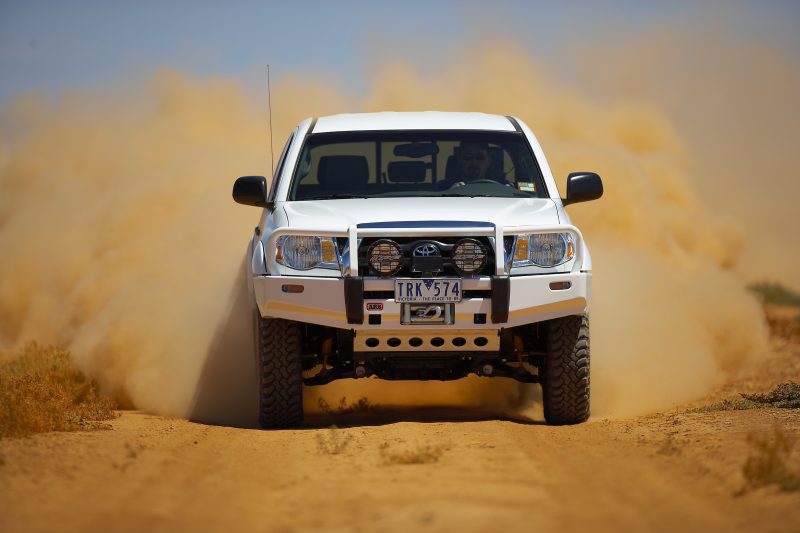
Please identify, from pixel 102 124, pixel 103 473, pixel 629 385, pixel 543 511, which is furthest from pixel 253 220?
pixel 102 124

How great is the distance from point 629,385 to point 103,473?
5.41 meters

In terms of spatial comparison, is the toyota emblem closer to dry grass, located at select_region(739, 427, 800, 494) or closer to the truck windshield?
the truck windshield

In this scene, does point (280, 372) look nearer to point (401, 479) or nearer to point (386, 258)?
point (386, 258)

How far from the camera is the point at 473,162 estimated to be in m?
9.01

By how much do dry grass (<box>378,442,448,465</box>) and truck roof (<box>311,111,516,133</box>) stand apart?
3149mm

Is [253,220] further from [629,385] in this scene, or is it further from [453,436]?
[453,436]

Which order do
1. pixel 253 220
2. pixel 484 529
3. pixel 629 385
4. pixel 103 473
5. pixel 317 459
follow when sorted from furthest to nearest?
1. pixel 253 220
2. pixel 629 385
3. pixel 317 459
4. pixel 103 473
5. pixel 484 529

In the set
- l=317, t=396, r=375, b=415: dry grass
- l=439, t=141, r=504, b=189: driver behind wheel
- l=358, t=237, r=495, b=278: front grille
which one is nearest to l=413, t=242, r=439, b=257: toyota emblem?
l=358, t=237, r=495, b=278: front grille

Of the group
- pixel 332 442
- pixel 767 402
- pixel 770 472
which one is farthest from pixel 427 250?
pixel 767 402

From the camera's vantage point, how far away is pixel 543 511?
5.20 meters

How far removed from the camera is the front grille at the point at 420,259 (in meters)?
7.64

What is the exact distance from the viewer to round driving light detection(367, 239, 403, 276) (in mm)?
7641

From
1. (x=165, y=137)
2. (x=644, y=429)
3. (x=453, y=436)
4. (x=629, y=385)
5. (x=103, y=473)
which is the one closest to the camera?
(x=103, y=473)

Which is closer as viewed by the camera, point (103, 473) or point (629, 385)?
point (103, 473)
